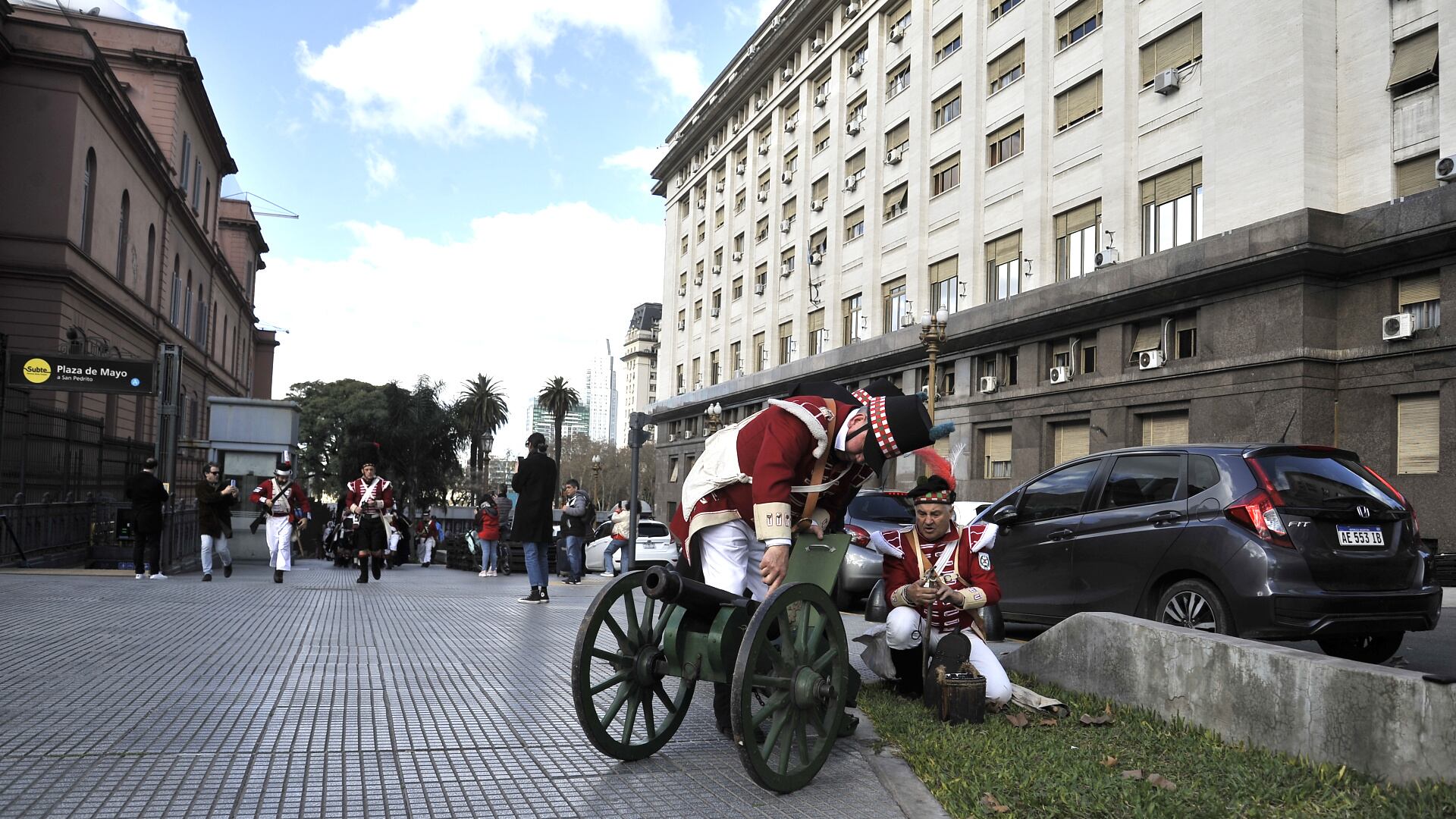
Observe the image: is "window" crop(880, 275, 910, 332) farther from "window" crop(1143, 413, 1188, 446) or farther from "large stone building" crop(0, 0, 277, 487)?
"large stone building" crop(0, 0, 277, 487)

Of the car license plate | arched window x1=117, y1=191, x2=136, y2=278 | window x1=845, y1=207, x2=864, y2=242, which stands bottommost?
the car license plate

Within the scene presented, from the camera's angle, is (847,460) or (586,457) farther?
(586,457)

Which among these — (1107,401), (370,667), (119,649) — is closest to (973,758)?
(370,667)

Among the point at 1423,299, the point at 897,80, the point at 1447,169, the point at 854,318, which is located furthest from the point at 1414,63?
the point at 854,318

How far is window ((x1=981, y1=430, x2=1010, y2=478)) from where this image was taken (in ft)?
98.3

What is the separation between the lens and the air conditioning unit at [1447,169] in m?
19.1

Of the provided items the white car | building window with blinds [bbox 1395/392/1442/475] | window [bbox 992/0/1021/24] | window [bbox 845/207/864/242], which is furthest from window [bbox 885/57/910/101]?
building window with blinds [bbox 1395/392/1442/475]

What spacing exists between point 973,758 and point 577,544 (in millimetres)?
13510

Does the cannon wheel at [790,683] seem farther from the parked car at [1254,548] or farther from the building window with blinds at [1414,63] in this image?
the building window with blinds at [1414,63]

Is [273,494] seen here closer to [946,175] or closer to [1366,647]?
[1366,647]

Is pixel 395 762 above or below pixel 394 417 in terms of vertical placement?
below

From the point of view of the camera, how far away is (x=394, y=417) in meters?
59.6

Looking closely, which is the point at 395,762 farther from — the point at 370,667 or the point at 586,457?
the point at 586,457

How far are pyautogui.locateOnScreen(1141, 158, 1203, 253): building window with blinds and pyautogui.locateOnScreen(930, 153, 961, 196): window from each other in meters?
8.52
